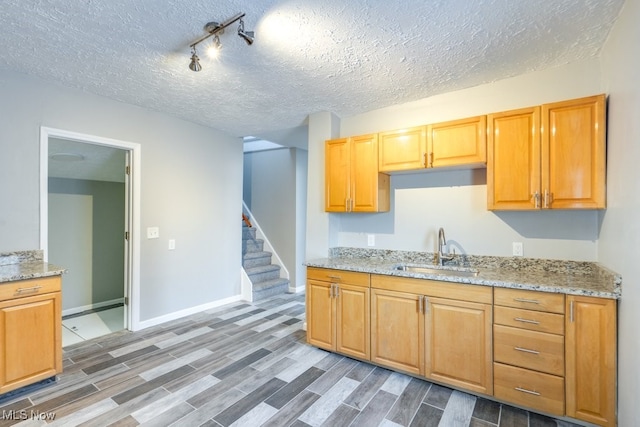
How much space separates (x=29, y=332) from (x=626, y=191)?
12.8 feet

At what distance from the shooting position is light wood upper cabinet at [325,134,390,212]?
2994 millimetres

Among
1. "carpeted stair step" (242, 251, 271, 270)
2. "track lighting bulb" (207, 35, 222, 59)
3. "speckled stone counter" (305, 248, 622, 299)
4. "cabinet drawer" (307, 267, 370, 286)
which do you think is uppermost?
"track lighting bulb" (207, 35, 222, 59)

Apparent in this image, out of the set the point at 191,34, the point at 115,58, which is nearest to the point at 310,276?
the point at 191,34

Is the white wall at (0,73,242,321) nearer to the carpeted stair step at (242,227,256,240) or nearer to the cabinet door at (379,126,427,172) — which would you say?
the carpeted stair step at (242,227,256,240)

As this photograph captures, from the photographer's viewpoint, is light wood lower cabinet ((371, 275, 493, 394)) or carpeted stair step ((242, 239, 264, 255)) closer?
light wood lower cabinet ((371, 275, 493, 394))

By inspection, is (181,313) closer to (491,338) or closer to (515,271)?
(491,338)

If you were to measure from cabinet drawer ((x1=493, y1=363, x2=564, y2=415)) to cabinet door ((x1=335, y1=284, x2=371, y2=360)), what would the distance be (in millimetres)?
988

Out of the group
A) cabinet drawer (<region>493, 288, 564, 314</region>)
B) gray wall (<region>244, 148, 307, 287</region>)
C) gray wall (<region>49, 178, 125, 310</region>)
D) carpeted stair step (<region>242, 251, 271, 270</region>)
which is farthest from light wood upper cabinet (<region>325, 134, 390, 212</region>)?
gray wall (<region>49, 178, 125, 310</region>)

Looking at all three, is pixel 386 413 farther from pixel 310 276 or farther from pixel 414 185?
pixel 414 185

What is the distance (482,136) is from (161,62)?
102 inches

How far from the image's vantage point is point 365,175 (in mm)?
3037

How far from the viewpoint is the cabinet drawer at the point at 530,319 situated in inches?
75.9

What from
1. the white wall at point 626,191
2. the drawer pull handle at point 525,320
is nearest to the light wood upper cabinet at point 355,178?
the drawer pull handle at point 525,320

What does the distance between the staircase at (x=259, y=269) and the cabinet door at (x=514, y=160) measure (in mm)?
3469
